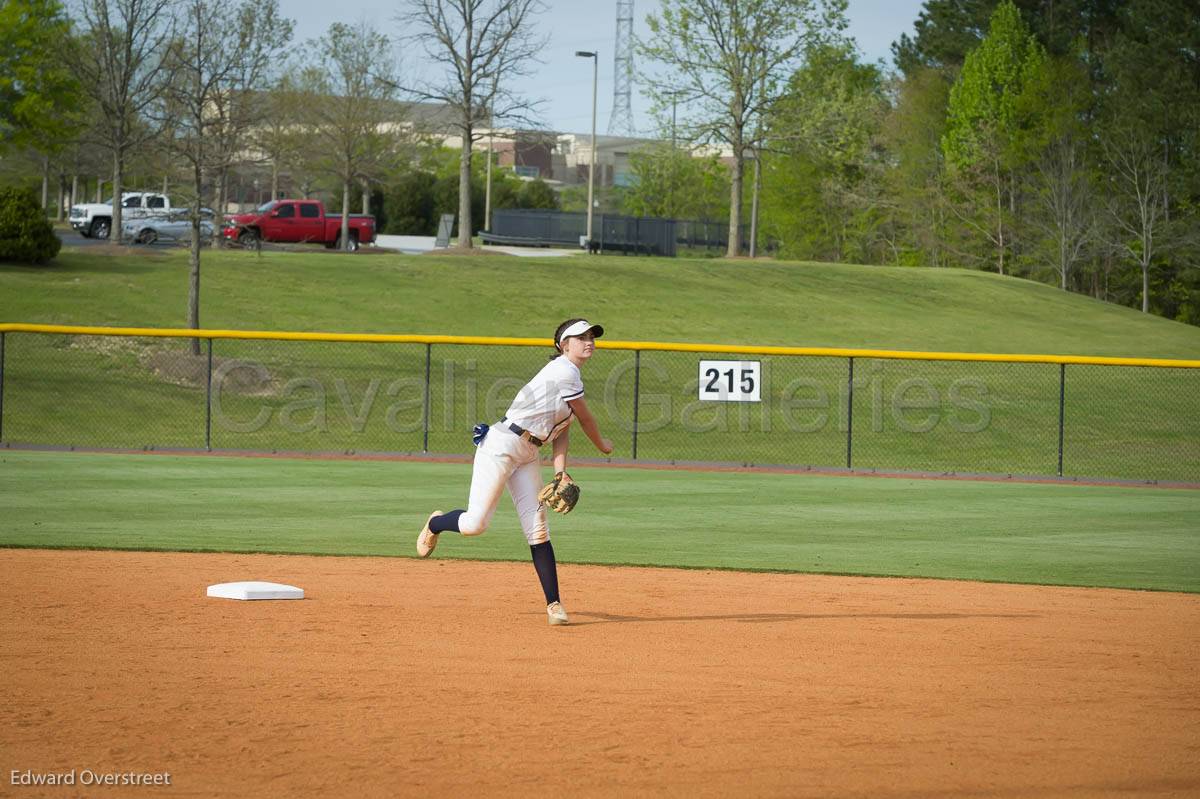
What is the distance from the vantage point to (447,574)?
10961 millimetres

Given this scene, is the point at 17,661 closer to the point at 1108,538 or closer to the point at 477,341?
the point at 1108,538

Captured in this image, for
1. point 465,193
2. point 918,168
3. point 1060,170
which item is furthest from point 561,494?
point 918,168

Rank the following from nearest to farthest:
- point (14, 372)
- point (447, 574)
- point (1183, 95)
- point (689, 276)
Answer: point (447, 574) < point (14, 372) < point (689, 276) < point (1183, 95)

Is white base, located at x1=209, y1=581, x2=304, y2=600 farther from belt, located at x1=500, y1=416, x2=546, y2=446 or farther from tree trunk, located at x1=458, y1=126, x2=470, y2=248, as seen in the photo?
tree trunk, located at x1=458, y1=126, x2=470, y2=248

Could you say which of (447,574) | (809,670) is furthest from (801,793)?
(447,574)

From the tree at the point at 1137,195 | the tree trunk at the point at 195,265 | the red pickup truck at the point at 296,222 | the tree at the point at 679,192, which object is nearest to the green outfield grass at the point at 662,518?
the tree trunk at the point at 195,265

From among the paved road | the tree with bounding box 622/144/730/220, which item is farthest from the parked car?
the tree with bounding box 622/144/730/220

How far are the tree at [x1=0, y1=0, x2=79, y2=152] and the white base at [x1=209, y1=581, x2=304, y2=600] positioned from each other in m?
27.6

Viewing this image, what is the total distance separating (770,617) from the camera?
30.3 ft

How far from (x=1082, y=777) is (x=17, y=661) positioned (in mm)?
5651

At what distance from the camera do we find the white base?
9.22 m

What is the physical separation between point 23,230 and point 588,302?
14.4 metres

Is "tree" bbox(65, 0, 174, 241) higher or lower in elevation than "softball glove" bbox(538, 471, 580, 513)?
higher

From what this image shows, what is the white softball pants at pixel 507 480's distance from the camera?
838cm
